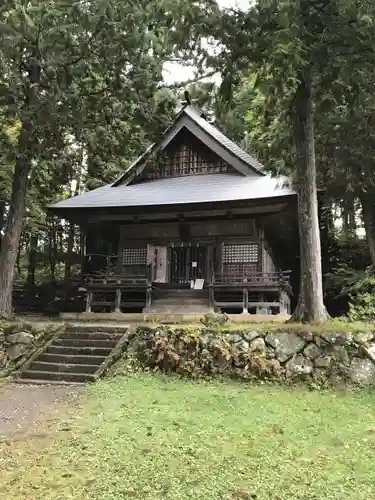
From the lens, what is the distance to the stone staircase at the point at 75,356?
930 cm

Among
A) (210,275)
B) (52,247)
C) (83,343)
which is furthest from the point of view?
(52,247)

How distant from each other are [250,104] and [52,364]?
17784mm

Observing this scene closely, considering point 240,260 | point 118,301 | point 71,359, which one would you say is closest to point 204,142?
point 240,260

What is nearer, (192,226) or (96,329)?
(96,329)

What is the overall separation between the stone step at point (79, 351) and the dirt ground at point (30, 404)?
1.40 meters

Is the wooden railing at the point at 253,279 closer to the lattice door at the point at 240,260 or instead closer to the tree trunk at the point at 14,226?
the lattice door at the point at 240,260

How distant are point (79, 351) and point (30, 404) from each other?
2638 mm

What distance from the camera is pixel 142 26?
37.4ft

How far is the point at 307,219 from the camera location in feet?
33.2

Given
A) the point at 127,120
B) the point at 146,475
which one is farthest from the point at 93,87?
the point at 146,475

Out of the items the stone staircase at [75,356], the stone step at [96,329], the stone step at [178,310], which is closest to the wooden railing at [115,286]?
the stone step at [178,310]

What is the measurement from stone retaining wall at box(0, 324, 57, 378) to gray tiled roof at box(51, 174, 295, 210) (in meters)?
6.00

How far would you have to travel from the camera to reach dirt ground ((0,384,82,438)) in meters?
6.55

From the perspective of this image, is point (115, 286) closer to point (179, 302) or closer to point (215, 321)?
point (179, 302)
